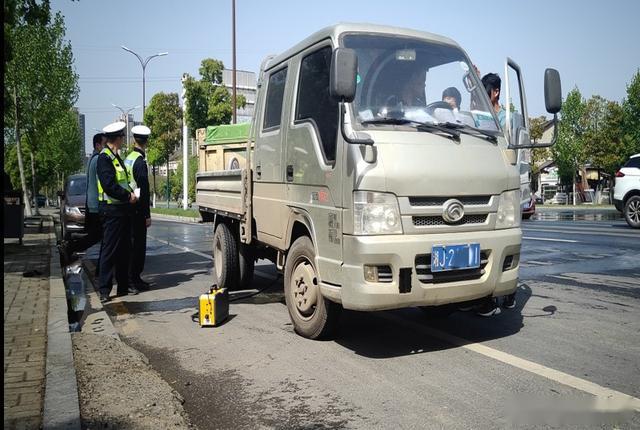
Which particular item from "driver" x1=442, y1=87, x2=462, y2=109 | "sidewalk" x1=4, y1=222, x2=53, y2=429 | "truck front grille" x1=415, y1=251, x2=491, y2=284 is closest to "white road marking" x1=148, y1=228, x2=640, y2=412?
"truck front grille" x1=415, y1=251, x2=491, y2=284

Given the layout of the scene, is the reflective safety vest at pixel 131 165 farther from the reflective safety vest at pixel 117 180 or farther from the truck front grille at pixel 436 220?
the truck front grille at pixel 436 220

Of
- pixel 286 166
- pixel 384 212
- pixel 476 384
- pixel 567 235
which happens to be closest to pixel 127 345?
pixel 286 166

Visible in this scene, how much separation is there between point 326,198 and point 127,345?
2176 millimetres

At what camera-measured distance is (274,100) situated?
19.0 ft

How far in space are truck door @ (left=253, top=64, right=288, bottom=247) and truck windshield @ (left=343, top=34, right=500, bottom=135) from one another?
1.19 metres

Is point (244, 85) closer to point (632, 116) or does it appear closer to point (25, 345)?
point (632, 116)

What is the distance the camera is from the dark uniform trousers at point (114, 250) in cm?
696

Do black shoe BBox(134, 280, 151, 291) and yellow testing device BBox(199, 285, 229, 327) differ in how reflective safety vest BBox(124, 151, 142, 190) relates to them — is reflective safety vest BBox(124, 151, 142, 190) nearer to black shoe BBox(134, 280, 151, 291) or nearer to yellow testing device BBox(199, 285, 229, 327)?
black shoe BBox(134, 280, 151, 291)

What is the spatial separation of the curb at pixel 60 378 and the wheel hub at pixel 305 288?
181 centimetres

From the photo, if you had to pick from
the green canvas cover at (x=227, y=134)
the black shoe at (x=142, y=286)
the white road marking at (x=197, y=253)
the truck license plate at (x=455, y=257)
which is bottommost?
the white road marking at (x=197, y=253)

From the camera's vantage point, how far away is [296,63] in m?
5.25

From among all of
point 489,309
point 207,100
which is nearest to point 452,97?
point 489,309

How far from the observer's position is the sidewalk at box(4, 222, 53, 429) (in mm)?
3346

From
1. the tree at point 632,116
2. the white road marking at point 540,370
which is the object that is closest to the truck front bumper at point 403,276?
the white road marking at point 540,370
